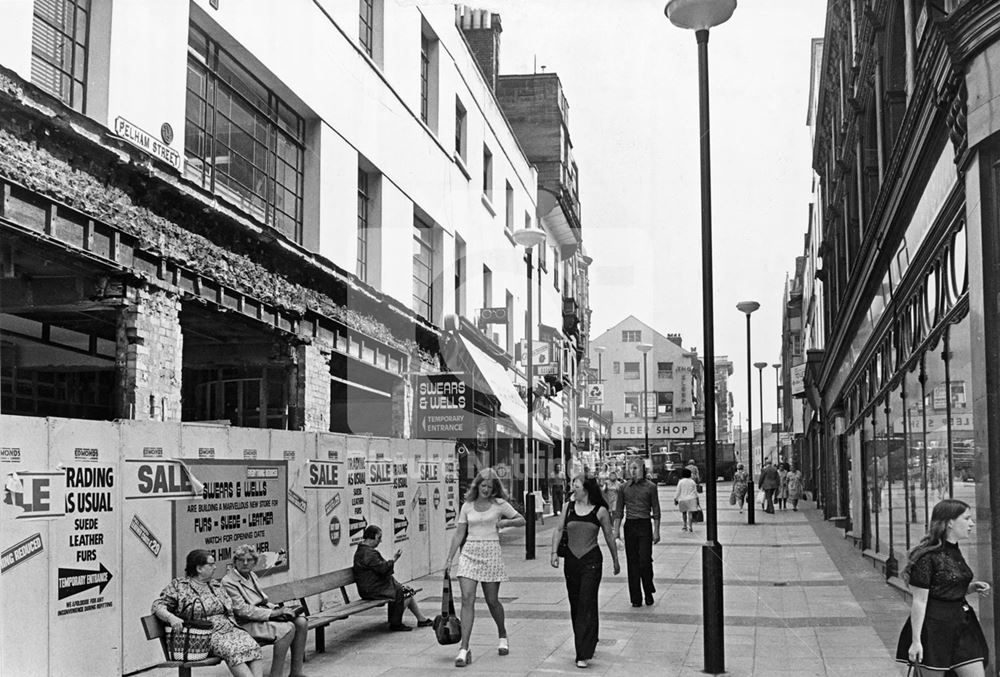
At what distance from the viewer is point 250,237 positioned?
1429 centimetres

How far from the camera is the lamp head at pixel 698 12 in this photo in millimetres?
8594

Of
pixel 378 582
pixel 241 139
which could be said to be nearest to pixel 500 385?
pixel 241 139

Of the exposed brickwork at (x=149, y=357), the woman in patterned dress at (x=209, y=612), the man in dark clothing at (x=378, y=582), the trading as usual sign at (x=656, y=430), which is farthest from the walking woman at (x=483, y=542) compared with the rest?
the trading as usual sign at (x=656, y=430)

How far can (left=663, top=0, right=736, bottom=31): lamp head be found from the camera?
8594 millimetres

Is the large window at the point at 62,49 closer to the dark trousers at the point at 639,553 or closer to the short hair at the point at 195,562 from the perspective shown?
the short hair at the point at 195,562

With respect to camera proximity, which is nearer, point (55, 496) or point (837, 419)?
point (55, 496)

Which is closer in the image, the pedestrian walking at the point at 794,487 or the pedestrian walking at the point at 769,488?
the pedestrian walking at the point at 769,488

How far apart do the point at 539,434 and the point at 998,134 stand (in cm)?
2398

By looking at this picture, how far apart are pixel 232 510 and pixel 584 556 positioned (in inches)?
131

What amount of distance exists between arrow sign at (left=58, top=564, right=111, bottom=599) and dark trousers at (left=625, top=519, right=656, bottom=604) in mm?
6675

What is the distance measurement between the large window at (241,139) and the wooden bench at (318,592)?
5.55 m

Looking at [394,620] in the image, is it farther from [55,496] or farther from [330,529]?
[55,496]

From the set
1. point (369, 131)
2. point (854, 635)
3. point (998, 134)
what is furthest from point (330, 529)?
point (369, 131)

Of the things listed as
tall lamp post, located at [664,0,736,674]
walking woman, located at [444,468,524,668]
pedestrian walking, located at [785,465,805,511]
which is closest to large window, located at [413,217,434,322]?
walking woman, located at [444,468,524,668]
